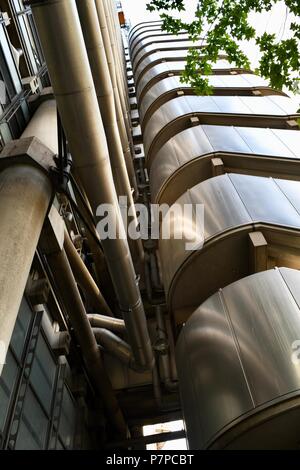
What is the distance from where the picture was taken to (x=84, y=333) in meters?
8.32

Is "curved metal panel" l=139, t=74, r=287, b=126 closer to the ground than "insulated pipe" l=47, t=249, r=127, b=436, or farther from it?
farther from it

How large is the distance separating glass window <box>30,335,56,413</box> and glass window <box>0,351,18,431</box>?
2.49 feet

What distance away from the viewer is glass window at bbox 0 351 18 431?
591 cm

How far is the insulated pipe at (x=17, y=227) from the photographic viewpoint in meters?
3.71

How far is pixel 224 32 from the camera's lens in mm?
6625

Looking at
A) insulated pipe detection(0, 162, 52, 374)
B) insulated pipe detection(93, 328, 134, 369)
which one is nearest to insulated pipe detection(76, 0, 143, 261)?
insulated pipe detection(0, 162, 52, 374)

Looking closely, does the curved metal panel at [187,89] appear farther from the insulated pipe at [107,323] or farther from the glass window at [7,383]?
the glass window at [7,383]

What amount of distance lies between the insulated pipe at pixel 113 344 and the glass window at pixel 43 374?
145 centimetres

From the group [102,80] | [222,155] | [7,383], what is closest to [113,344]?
[7,383]

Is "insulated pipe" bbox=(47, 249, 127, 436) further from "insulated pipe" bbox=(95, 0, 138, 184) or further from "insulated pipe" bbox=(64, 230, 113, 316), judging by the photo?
"insulated pipe" bbox=(95, 0, 138, 184)

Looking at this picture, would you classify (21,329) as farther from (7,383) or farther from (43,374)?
(43,374)

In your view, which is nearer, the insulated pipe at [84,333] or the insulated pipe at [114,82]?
the insulated pipe at [84,333]

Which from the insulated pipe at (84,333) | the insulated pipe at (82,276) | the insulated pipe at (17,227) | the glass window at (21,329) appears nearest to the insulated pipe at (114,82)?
the insulated pipe at (82,276)

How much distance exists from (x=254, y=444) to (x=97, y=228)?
3840 millimetres
